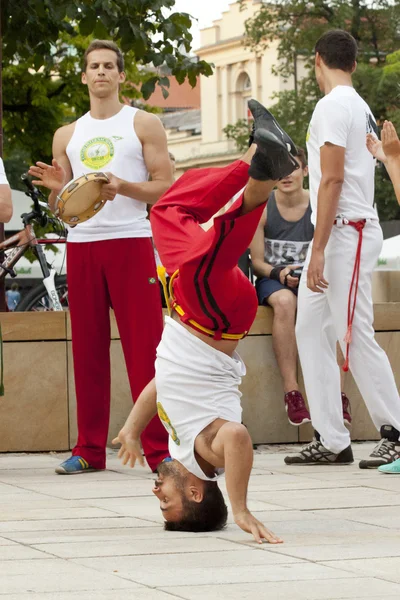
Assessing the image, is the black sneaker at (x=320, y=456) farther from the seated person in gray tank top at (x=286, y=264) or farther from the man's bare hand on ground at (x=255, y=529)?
the man's bare hand on ground at (x=255, y=529)

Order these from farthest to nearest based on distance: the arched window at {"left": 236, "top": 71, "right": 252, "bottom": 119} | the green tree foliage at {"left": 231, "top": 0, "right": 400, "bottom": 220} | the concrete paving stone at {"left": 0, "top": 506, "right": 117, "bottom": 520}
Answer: the arched window at {"left": 236, "top": 71, "right": 252, "bottom": 119}, the green tree foliage at {"left": 231, "top": 0, "right": 400, "bottom": 220}, the concrete paving stone at {"left": 0, "top": 506, "right": 117, "bottom": 520}

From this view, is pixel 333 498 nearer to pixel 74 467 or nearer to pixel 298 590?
pixel 74 467

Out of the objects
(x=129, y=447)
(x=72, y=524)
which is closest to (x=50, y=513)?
(x=72, y=524)

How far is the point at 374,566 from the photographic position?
14.1ft

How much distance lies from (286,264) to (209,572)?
15.8 ft

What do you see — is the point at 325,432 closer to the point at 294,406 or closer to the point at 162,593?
the point at 294,406

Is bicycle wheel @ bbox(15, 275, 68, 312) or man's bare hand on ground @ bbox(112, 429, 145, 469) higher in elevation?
man's bare hand on ground @ bbox(112, 429, 145, 469)

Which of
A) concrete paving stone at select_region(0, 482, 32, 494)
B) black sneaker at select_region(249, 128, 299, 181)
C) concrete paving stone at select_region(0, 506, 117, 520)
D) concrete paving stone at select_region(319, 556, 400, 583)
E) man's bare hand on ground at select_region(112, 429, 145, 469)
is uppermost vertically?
black sneaker at select_region(249, 128, 299, 181)

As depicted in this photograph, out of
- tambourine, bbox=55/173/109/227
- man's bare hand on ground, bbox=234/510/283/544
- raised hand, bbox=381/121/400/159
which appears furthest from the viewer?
tambourine, bbox=55/173/109/227

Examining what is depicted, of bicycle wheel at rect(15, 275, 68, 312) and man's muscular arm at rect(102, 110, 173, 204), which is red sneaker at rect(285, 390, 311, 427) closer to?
man's muscular arm at rect(102, 110, 173, 204)

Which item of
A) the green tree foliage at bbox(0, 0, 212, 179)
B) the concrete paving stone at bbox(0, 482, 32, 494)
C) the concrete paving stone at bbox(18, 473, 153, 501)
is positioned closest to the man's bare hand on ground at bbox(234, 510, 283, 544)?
the concrete paving stone at bbox(18, 473, 153, 501)

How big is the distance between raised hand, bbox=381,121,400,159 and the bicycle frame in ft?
14.0

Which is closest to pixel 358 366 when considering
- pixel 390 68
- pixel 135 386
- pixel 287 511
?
pixel 135 386

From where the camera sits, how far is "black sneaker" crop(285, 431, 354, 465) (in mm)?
7552
